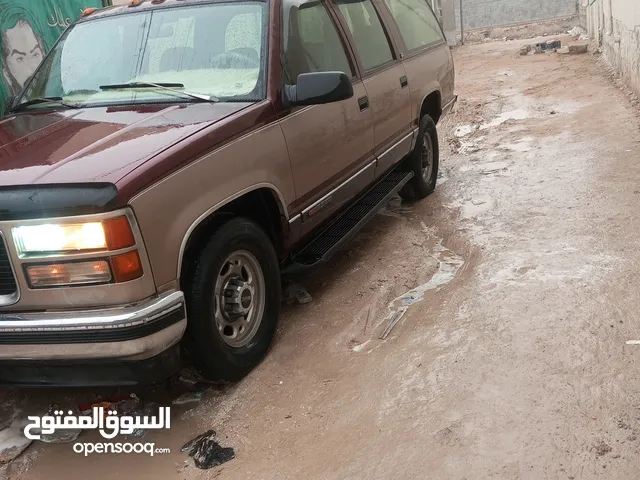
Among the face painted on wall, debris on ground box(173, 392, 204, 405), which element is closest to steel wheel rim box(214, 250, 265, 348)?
debris on ground box(173, 392, 204, 405)

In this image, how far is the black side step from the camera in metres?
4.05

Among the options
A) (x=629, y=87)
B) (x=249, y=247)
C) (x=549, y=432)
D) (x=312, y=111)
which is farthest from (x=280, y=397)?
(x=629, y=87)

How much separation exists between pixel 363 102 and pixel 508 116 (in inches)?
224

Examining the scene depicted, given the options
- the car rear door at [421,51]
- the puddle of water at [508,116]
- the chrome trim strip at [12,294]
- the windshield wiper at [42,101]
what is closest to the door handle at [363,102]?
the car rear door at [421,51]

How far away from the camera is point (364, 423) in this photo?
302cm

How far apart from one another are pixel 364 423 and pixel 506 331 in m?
1.11

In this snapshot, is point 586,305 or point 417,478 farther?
point 586,305

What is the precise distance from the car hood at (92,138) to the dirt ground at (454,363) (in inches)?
52.8

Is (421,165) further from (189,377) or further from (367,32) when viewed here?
(189,377)

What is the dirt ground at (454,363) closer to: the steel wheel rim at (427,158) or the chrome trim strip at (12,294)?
the steel wheel rim at (427,158)

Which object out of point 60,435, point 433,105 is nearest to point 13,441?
point 60,435

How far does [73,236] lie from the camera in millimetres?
2646

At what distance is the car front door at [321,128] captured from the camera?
388cm

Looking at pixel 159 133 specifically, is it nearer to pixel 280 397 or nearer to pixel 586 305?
pixel 280 397
